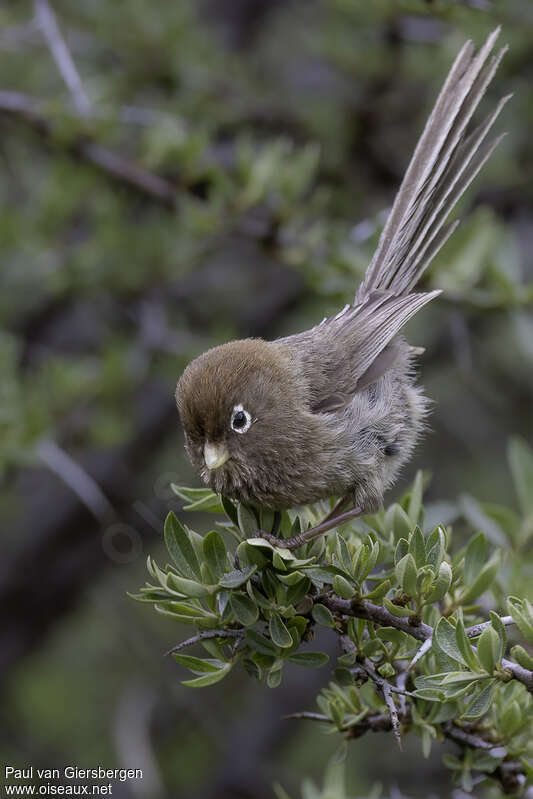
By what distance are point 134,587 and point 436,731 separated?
4.74m

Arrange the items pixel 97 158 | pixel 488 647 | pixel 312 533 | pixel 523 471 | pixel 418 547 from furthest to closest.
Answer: pixel 97 158, pixel 523 471, pixel 312 533, pixel 418 547, pixel 488 647

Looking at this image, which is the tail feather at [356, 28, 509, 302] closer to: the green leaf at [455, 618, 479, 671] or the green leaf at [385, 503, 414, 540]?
the green leaf at [385, 503, 414, 540]

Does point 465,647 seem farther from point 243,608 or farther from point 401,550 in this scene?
point 243,608

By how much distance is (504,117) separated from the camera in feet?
18.4

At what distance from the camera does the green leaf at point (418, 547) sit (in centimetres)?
233

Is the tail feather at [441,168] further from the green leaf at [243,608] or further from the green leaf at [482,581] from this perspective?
the green leaf at [243,608]

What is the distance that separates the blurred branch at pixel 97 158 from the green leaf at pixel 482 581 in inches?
110

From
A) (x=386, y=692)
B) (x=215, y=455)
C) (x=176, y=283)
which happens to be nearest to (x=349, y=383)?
(x=215, y=455)

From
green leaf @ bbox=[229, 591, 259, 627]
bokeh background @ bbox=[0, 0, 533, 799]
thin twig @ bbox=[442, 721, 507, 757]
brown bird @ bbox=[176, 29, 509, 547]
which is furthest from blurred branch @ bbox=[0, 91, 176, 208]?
thin twig @ bbox=[442, 721, 507, 757]

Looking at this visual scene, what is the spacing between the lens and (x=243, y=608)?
2373 millimetres

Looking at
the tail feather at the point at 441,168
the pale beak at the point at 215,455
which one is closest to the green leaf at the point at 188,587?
the pale beak at the point at 215,455

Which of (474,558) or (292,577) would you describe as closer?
(292,577)

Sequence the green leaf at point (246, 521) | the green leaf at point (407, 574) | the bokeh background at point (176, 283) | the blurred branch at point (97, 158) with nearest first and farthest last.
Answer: the green leaf at point (407, 574) → the green leaf at point (246, 521) → the bokeh background at point (176, 283) → the blurred branch at point (97, 158)

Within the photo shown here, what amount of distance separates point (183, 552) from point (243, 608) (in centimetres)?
21
